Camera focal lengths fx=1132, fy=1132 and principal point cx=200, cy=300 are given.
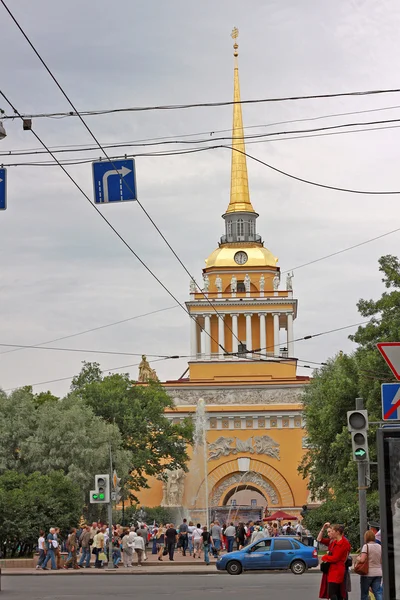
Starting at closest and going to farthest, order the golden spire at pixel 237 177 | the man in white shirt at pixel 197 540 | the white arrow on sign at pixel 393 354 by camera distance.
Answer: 1. the white arrow on sign at pixel 393 354
2. the man in white shirt at pixel 197 540
3. the golden spire at pixel 237 177

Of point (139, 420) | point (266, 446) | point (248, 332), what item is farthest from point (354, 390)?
point (248, 332)

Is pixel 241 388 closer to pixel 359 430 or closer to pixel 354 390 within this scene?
pixel 354 390

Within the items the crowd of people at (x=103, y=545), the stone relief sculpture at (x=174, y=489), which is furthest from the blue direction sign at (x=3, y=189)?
the stone relief sculpture at (x=174, y=489)

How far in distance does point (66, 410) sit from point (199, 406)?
2639 centimetres

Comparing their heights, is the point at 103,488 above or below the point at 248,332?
below

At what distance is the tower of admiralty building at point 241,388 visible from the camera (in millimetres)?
72938

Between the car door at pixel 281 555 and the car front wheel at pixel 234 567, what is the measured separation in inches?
36.5

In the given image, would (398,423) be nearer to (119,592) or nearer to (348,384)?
(119,592)

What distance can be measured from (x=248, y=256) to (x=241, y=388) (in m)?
12.7

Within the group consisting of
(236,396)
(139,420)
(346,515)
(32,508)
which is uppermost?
(236,396)

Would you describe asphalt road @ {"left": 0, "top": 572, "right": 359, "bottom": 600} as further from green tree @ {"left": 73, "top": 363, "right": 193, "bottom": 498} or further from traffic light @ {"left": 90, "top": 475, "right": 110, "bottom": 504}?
green tree @ {"left": 73, "top": 363, "right": 193, "bottom": 498}

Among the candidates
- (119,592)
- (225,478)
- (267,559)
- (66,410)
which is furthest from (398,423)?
(225,478)

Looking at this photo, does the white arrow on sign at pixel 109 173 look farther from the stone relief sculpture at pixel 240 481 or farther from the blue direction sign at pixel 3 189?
the stone relief sculpture at pixel 240 481

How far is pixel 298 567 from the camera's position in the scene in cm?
3064
